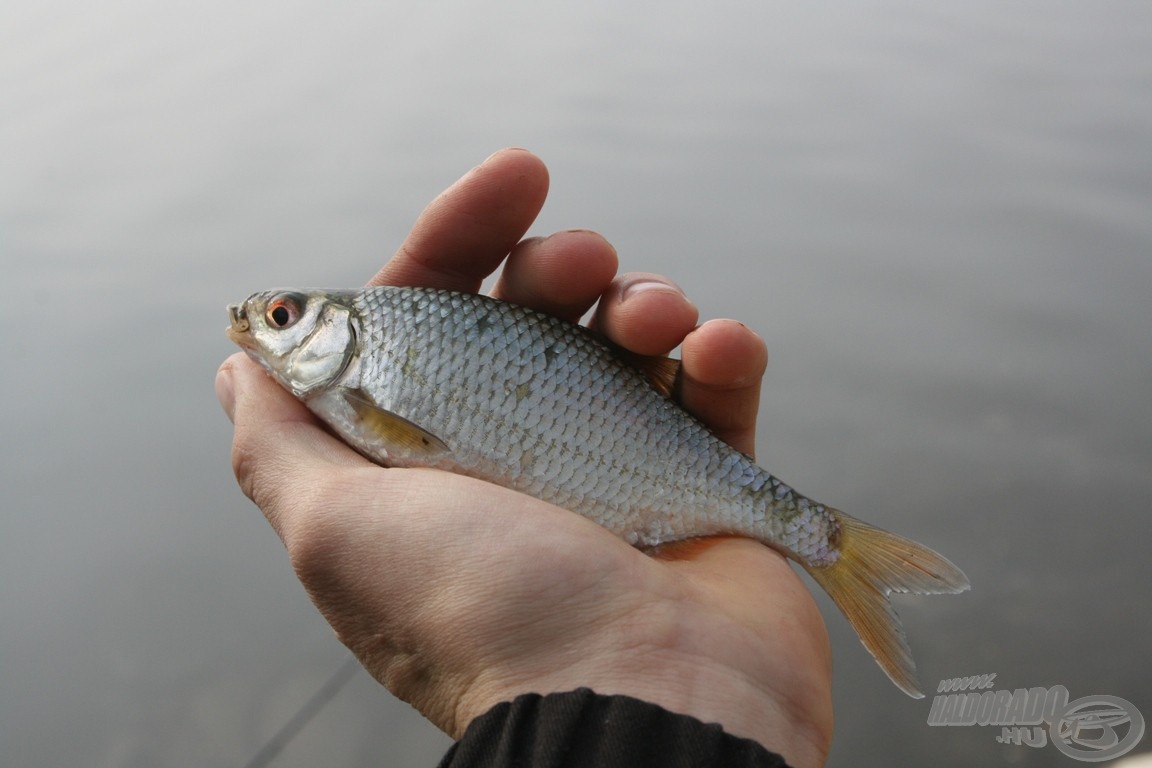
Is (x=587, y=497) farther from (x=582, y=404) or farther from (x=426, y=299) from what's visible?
(x=426, y=299)

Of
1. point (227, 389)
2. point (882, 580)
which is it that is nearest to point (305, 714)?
point (227, 389)

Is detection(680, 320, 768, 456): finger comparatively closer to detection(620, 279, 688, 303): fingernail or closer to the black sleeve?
detection(620, 279, 688, 303): fingernail

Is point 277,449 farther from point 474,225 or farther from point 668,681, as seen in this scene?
point 668,681

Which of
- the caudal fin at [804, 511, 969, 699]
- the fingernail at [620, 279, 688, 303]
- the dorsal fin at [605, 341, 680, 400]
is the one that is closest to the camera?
the caudal fin at [804, 511, 969, 699]

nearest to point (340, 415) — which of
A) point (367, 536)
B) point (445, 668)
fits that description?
point (367, 536)

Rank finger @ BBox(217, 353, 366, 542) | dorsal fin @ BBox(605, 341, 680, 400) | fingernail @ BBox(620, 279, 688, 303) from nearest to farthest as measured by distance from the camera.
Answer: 1. finger @ BBox(217, 353, 366, 542)
2. fingernail @ BBox(620, 279, 688, 303)
3. dorsal fin @ BBox(605, 341, 680, 400)

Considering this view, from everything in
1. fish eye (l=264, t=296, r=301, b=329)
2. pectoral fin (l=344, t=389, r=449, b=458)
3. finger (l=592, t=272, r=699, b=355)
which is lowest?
pectoral fin (l=344, t=389, r=449, b=458)

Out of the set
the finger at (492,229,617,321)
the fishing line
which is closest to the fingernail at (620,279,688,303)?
the finger at (492,229,617,321)
